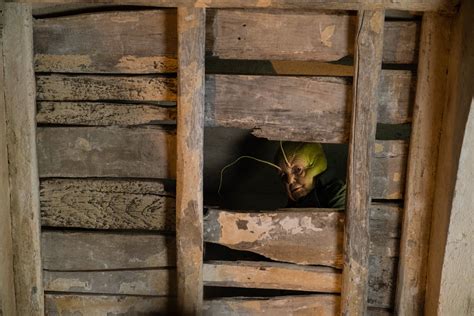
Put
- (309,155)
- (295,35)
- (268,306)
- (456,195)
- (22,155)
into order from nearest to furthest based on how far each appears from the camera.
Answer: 1. (456,195)
2. (295,35)
3. (22,155)
4. (268,306)
5. (309,155)

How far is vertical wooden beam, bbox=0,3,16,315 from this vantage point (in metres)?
2.03

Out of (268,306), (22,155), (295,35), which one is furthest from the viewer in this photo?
(268,306)

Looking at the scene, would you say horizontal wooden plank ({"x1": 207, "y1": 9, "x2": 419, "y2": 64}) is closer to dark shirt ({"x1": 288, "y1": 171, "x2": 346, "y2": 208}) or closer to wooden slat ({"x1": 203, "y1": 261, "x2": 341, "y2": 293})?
dark shirt ({"x1": 288, "y1": 171, "x2": 346, "y2": 208})

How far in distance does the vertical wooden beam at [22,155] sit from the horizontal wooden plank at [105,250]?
0.07 meters

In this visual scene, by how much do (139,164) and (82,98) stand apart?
1.05 ft

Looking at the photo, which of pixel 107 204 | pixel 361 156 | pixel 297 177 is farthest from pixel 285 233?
pixel 107 204

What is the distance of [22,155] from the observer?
2.08 metres

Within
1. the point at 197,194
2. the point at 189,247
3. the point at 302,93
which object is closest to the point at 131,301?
the point at 189,247

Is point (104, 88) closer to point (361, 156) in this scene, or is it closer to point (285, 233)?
point (285, 233)

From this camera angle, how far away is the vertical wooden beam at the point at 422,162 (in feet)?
6.29

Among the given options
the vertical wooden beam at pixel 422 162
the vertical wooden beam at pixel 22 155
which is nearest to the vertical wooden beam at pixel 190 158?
the vertical wooden beam at pixel 22 155

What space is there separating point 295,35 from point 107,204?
0.95m

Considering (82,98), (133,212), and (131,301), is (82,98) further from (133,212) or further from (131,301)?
(131,301)

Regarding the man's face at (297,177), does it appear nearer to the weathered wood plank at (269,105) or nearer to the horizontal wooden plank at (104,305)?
the weathered wood plank at (269,105)
